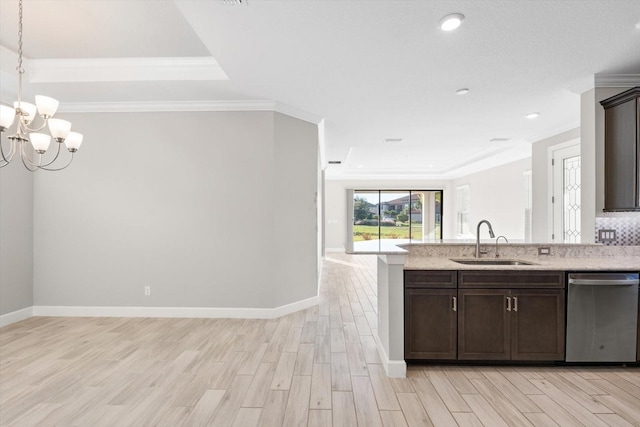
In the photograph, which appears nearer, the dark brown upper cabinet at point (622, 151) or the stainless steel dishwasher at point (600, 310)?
the stainless steel dishwasher at point (600, 310)

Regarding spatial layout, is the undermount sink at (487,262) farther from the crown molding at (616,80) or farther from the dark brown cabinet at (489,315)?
the crown molding at (616,80)

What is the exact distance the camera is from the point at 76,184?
4.04 metres

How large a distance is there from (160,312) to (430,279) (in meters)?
3.38

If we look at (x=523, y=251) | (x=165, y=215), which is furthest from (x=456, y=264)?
(x=165, y=215)

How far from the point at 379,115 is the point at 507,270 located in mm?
2701

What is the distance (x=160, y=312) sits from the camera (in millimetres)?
4004

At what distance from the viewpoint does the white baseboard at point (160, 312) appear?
398 cm

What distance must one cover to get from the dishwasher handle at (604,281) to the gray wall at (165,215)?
307cm

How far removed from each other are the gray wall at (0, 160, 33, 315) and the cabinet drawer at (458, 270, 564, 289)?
508cm

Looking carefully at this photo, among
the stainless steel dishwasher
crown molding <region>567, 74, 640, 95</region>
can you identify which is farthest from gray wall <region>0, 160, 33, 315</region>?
crown molding <region>567, 74, 640, 95</region>

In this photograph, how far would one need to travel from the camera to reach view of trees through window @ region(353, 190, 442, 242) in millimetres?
11094

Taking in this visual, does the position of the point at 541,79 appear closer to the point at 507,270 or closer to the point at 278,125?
the point at 507,270

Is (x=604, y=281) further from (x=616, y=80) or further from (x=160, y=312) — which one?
(x=160, y=312)

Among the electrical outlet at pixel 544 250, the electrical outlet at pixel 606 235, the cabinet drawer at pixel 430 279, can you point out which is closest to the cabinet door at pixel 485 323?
the cabinet drawer at pixel 430 279
